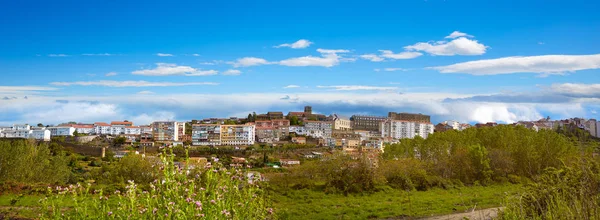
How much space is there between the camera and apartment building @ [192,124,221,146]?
8397cm

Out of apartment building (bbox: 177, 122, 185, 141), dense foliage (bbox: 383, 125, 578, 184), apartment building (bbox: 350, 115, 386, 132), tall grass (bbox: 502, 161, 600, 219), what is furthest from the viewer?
apartment building (bbox: 350, 115, 386, 132)

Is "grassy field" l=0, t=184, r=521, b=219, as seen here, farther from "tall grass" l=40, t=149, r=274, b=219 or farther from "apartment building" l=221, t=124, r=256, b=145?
"apartment building" l=221, t=124, r=256, b=145

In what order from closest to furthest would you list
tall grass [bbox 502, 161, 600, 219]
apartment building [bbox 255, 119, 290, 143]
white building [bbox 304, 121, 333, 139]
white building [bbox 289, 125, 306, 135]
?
tall grass [bbox 502, 161, 600, 219], apartment building [bbox 255, 119, 290, 143], white building [bbox 304, 121, 333, 139], white building [bbox 289, 125, 306, 135]

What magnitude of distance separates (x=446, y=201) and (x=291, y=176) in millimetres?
4999

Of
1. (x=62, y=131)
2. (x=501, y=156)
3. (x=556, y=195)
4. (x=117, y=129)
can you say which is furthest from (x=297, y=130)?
(x=556, y=195)

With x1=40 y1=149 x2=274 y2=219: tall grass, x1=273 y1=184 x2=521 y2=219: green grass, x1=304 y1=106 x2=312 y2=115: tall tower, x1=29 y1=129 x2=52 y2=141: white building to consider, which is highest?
x1=304 y1=106 x2=312 y2=115: tall tower

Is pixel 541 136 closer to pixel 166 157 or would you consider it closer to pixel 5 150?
pixel 166 157

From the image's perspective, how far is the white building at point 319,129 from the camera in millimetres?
93625

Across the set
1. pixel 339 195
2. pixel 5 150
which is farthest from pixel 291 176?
pixel 5 150

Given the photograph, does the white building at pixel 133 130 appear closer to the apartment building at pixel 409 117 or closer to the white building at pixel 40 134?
the white building at pixel 40 134

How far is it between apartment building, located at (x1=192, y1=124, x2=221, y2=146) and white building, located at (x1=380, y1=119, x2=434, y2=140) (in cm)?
3507

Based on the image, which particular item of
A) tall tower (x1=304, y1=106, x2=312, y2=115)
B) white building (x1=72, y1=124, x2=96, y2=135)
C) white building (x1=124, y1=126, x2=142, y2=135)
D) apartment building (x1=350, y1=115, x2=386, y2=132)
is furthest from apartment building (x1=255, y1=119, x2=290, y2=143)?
white building (x1=72, y1=124, x2=96, y2=135)

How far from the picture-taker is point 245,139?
84.9 m

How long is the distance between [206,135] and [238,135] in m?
5.72
